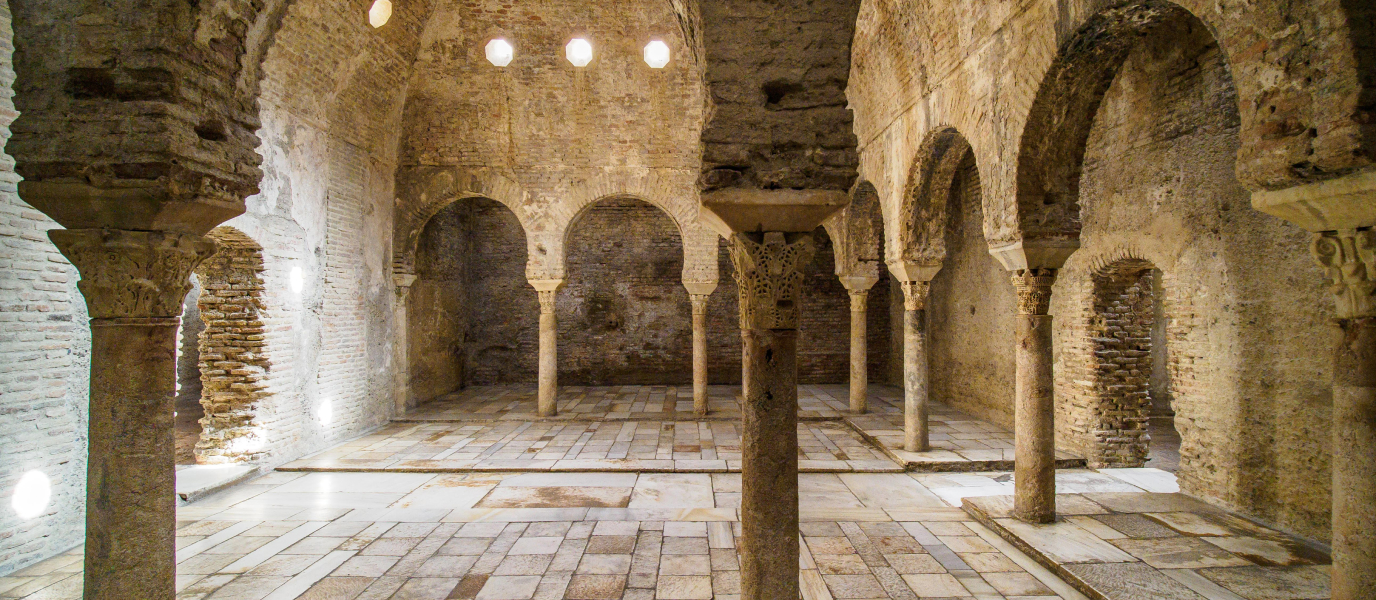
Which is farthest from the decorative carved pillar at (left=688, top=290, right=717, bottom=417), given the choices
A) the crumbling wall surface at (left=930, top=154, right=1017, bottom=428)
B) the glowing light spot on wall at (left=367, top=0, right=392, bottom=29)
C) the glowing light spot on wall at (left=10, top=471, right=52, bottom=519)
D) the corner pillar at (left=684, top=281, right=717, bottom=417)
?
the glowing light spot on wall at (left=10, top=471, right=52, bottom=519)

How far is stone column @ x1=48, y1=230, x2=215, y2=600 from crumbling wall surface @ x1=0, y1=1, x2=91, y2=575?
9.97ft

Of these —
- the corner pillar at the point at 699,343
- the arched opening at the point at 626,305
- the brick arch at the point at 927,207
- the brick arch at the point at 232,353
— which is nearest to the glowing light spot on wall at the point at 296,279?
the brick arch at the point at 232,353

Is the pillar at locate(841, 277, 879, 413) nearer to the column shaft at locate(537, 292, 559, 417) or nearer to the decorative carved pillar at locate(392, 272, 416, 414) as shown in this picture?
the column shaft at locate(537, 292, 559, 417)

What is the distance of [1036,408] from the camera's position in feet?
18.8

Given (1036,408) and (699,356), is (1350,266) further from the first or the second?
(699,356)

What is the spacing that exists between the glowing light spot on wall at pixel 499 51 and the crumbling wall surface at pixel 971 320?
8270 mm

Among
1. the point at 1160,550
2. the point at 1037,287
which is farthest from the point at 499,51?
the point at 1160,550

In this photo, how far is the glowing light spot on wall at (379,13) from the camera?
30.6ft

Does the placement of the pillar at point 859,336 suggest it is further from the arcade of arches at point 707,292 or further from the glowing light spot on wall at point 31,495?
the glowing light spot on wall at point 31,495

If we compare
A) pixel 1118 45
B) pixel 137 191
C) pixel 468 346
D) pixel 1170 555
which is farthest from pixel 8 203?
pixel 468 346

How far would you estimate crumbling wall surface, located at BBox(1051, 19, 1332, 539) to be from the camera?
5.48 metres

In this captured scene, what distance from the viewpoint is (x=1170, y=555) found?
4.89 m

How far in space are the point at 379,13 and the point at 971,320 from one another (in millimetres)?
11070

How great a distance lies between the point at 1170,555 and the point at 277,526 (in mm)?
7879
